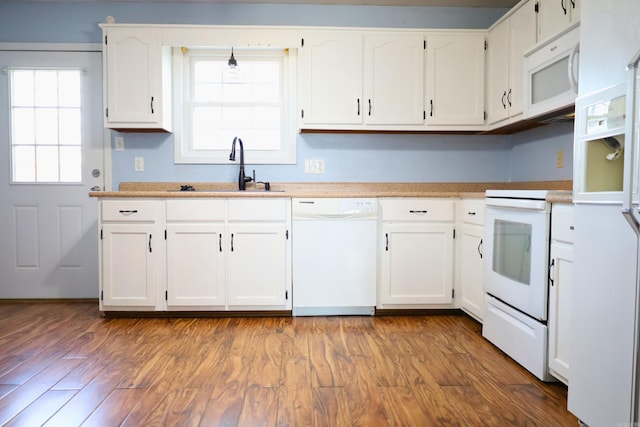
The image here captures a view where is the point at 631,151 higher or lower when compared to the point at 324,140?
lower

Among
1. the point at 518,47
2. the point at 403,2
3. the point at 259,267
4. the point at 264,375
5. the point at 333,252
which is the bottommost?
the point at 264,375

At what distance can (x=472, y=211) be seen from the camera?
2.67m

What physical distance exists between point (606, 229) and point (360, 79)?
2131 mm

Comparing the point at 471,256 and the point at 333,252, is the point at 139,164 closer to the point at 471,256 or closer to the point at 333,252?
the point at 333,252

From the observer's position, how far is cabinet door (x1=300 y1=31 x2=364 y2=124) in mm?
3035

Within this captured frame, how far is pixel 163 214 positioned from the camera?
2781 mm

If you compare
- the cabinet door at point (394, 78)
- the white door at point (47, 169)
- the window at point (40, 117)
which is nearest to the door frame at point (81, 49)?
the white door at point (47, 169)

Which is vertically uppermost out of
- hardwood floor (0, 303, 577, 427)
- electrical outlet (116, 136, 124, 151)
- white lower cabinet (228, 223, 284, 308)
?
electrical outlet (116, 136, 124, 151)

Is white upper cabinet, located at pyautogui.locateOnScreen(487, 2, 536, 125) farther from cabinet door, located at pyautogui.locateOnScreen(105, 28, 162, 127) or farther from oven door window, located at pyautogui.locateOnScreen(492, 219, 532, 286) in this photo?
cabinet door, located at pyautogui.locateOnScreen(105, 28, 162, 127)

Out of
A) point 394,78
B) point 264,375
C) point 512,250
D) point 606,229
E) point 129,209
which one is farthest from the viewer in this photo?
point 394,78

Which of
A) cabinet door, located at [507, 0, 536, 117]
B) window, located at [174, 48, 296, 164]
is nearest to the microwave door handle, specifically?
cabinet door, located at [507, 0, 536, 117]

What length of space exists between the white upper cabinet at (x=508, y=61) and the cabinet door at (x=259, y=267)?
1.75 m

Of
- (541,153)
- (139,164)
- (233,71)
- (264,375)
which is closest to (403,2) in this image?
(233,71)

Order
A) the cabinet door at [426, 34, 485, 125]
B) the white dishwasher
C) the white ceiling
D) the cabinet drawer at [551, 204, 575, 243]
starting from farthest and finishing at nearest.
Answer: the white ceiling, the cabinet door at [426, 34, 485, 125], the white dishwasher, the cabinet drawer at [551, 204, 575, 243]
